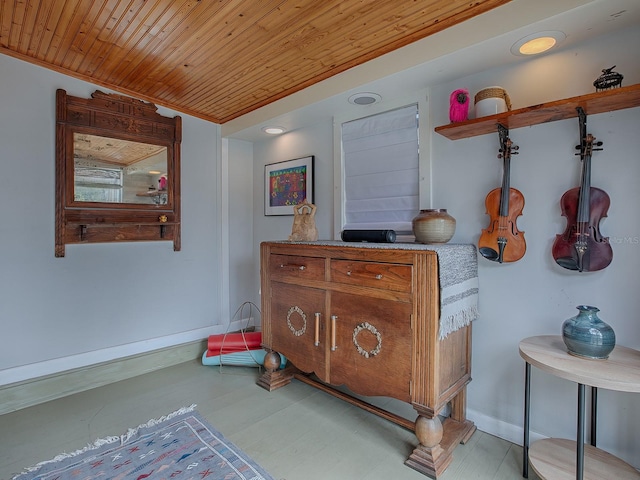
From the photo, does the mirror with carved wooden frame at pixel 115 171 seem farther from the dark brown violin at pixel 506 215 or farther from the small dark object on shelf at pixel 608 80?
the small dark object on shelf at pixel 608 80

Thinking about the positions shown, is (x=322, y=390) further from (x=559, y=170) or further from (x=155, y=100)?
(x=155, y=100)

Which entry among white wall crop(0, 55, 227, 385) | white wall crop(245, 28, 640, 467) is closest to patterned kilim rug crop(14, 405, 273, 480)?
white wall crop(0, 55, 227, 385)

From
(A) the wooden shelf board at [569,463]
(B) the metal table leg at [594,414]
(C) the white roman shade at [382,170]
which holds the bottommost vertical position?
(A) the wooden shelf board at [569,463]

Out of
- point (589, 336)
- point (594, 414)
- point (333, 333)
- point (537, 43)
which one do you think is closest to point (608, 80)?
point (537, 43)

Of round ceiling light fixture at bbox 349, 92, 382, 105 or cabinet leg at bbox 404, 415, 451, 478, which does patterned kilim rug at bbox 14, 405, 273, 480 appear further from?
round ceiling light fixture at bbox 349, 92, 382, 105

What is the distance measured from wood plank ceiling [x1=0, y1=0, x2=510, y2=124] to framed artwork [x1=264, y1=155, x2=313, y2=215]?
693mm

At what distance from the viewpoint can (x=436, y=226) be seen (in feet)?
6.16

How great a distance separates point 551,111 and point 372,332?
4.61 ft

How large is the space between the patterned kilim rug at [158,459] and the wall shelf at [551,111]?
2085 millimetres

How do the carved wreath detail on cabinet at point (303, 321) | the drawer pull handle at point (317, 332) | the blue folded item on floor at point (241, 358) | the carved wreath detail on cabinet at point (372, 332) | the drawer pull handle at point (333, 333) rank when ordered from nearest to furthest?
1. the carved wreath detail on cabinet at point (372, 332)
2. the drawer pull handle at point (333, 333)
3. the drawer pull handle at point (317, 332)
4. the carved wreath detail on cabinet at point (303, 321)
5. the blue folded item on floor at point (241, 358)

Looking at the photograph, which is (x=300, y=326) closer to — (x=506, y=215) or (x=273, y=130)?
(x=506, y=215)

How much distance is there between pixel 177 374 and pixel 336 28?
2857 millimetres

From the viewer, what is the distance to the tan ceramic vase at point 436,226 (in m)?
1.88

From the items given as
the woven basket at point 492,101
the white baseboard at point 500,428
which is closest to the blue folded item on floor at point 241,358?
the white baseboard at point 500,428
